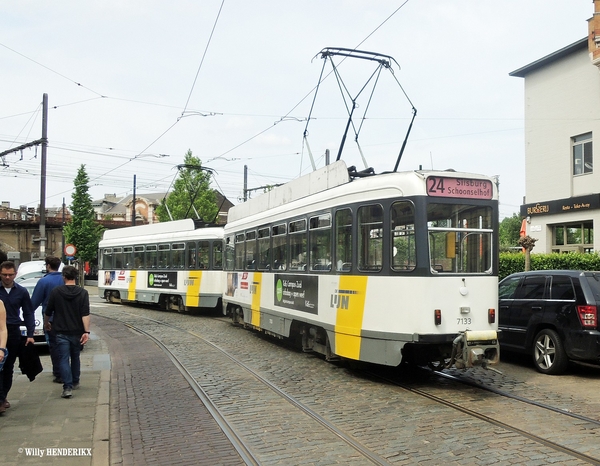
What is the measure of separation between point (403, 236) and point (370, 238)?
1.93 feet

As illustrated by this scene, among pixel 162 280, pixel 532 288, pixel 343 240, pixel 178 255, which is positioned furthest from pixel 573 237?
pixel 343 240

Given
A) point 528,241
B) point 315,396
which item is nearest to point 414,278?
point 315,396

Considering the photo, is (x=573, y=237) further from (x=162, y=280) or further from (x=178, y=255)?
(x=162, y=280)

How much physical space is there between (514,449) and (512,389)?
289 centimetres

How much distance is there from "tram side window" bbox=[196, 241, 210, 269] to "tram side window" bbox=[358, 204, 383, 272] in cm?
Answer: 1228

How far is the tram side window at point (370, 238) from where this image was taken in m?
8.51

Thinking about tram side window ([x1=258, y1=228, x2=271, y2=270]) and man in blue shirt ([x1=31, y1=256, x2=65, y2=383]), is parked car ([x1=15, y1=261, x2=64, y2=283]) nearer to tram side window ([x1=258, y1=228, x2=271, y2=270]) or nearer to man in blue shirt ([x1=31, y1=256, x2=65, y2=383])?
tram side window ([x1=258, y1=228, x2=271, y2=270])

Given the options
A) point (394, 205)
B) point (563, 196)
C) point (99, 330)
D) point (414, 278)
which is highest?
point (563, 196)

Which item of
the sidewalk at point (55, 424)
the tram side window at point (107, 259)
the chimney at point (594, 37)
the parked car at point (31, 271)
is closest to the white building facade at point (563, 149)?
the chimney at point (594, 37)

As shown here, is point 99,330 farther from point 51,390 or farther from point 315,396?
point 315,396

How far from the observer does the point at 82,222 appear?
A: 53.6 meters

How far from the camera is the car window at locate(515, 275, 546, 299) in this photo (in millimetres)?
10094

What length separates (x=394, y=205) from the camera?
834 cm

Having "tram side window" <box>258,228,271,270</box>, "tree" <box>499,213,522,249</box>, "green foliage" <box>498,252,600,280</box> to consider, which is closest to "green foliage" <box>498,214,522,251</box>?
"tree" <box>499,213,522,249</box>
